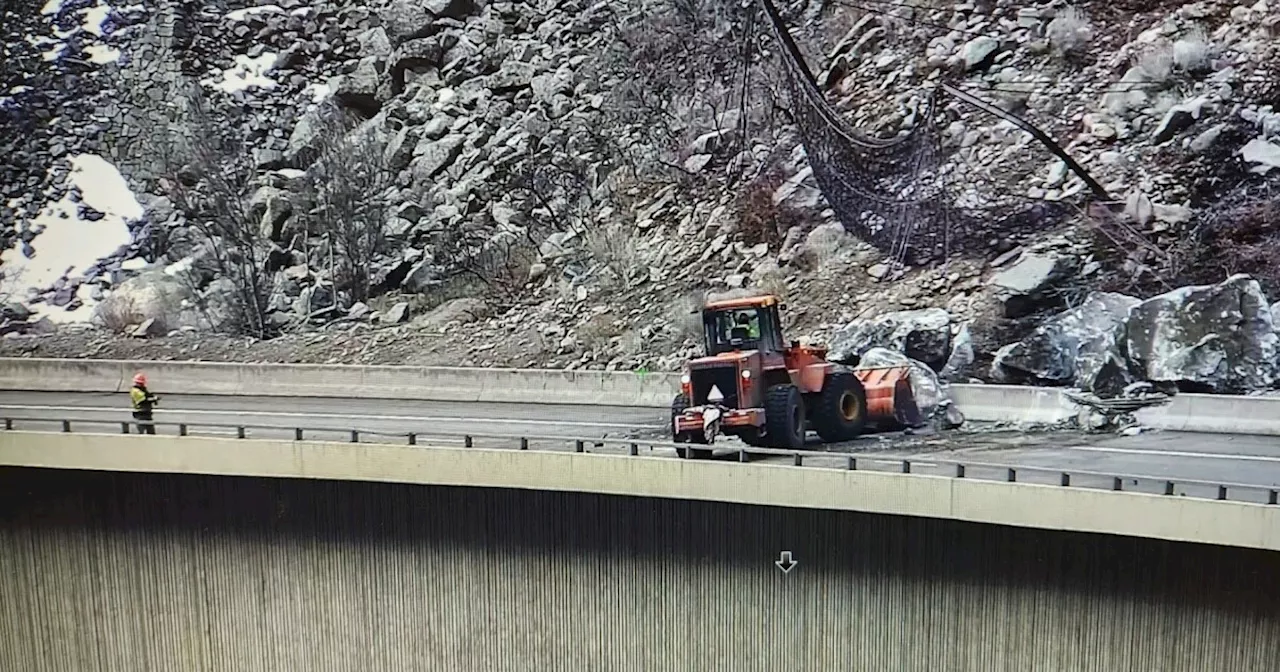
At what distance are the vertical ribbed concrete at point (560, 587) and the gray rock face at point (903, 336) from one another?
1214 mm

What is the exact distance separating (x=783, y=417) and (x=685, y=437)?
0.66m

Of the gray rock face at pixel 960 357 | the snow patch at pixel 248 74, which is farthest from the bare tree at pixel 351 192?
the gray rock face at pixel 960 357

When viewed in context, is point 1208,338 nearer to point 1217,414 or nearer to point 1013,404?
point 1217,414

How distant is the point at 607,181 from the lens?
6.55 m

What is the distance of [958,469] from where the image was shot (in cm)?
490

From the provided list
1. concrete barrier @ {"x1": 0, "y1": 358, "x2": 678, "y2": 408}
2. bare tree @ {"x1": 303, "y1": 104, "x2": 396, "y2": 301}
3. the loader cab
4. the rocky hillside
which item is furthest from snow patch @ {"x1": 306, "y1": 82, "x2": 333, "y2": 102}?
the loader cab

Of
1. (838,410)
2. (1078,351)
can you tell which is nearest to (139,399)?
(838,410)

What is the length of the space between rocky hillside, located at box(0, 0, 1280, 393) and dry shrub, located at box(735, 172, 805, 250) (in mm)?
17

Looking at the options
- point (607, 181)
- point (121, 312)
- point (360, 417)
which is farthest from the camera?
point (121, 312)

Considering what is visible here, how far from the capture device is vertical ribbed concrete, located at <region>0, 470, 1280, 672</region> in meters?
5.14

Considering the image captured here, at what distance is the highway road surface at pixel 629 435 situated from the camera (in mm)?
4883

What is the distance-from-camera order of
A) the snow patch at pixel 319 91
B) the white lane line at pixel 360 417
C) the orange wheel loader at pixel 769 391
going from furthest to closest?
the snow patch at pixel 319 91
the white lane line at pixel 360 417
the orange wheel loader at pixel 769 391

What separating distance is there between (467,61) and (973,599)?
5568 mm

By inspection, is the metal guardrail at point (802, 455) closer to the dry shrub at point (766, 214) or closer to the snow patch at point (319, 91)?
the dry shrub at point (766, 214)
